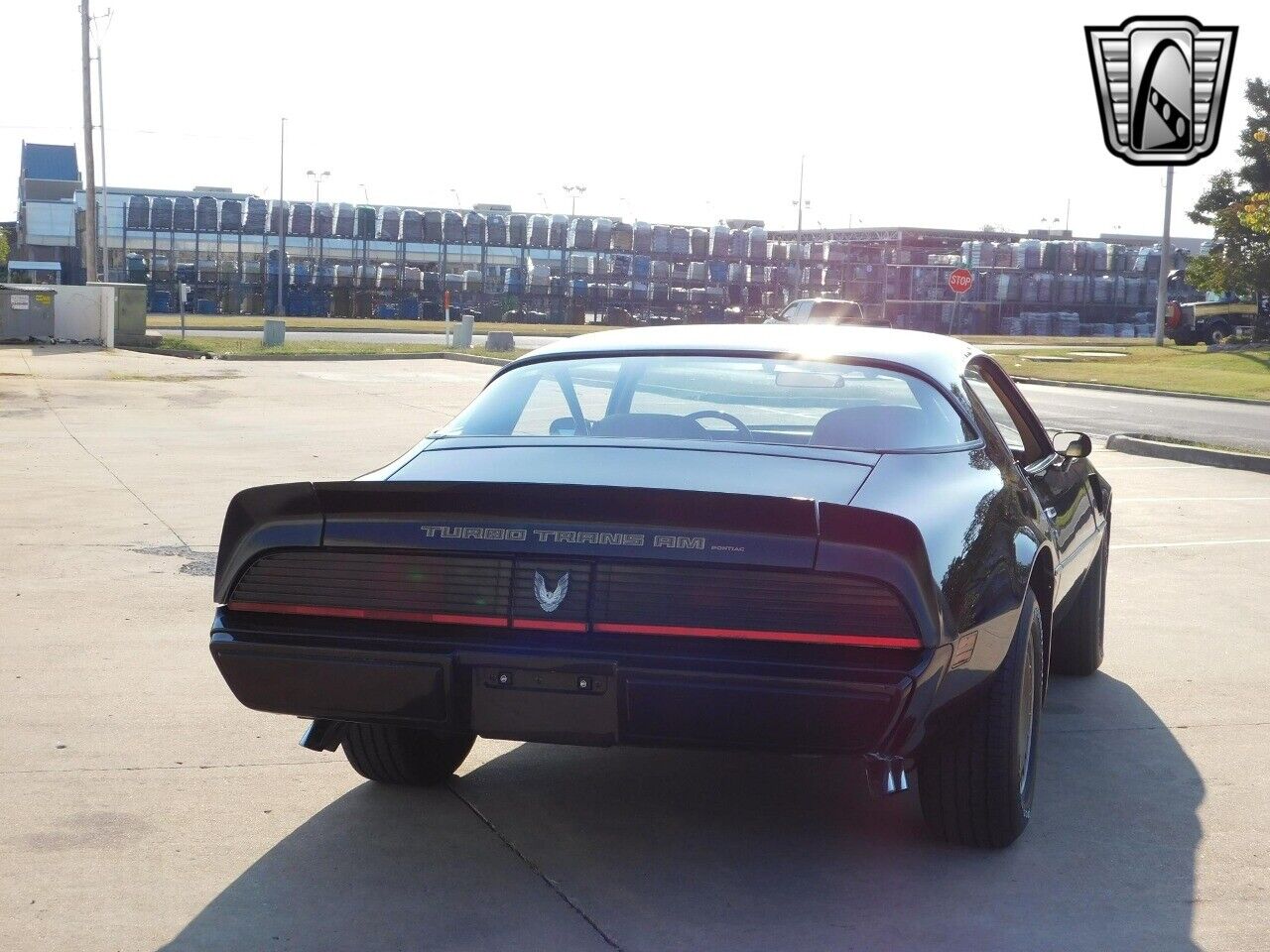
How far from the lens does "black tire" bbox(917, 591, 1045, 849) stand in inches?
152

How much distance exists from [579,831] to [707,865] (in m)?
0.41

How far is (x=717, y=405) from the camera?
529 cm

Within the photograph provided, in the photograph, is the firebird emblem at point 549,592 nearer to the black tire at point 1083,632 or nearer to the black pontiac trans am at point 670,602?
the black pontiac trans am at point 670,602

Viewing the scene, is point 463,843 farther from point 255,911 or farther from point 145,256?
point 145,256

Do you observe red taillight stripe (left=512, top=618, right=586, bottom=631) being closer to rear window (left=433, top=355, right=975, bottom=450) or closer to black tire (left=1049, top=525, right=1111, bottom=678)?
rear window (left=433, top=355, right=975, bottom=450)

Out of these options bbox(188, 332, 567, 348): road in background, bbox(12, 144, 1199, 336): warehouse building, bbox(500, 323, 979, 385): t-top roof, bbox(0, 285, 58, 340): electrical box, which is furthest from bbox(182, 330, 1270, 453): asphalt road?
bbox(12, 144, 1199, 336): warehouse building

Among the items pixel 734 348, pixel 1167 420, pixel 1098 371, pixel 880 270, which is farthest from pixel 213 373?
pixel 880 270

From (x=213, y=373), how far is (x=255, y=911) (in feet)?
76.8

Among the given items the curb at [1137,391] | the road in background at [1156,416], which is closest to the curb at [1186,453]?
the road in background at [1156,416]

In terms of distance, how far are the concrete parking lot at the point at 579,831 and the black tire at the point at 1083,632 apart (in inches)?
3.7

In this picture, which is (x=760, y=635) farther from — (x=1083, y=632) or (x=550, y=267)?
(x=550, y=267)

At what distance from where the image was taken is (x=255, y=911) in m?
3.60

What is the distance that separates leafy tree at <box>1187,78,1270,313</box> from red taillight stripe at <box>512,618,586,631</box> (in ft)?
134

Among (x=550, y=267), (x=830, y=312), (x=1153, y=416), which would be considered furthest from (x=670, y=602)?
(x=550, y=267)
